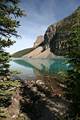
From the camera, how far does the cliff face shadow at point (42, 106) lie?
21798 millimetres

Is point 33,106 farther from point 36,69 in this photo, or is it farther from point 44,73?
point 36,69

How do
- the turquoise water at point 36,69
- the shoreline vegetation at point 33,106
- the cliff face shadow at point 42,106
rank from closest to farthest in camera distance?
the shoreline vegetation at point 33,106, the cliff face shadow at point 42,106, the turquoise water at point 36,69

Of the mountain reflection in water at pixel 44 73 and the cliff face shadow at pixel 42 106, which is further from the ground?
the cliff face shadow at pixel 42 106

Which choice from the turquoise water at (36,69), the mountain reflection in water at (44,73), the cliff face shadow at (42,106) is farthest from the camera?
the turquoise water at (36,69)

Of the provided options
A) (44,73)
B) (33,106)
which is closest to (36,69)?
(44,73)

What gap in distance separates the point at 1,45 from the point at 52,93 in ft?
52.5

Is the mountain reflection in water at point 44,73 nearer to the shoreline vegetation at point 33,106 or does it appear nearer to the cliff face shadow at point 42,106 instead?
the shoreline vegetation at point 33,106

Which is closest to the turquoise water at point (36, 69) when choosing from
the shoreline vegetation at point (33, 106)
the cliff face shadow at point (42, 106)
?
the shoreline vegetation at point (33, 106)

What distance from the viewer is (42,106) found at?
2495cm

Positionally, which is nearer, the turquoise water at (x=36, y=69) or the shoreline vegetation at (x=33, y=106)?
the shoreline vegetation at (x=33, y=106)

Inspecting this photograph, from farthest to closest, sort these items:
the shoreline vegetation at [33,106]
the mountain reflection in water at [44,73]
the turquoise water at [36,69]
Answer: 1. the turquoise water at [36,69]
2. the mountain reflection in water at [44,73]
3. the shoreline vegetation at [33,106]

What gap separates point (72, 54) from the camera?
1683cm

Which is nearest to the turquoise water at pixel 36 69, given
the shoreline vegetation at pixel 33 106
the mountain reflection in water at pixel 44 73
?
the mountain reflection in water at pixel 44 73

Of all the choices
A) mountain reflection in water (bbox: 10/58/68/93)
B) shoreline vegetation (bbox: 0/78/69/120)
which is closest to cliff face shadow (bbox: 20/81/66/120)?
shoreline vegetation (bbox: 0/78/69/120)
